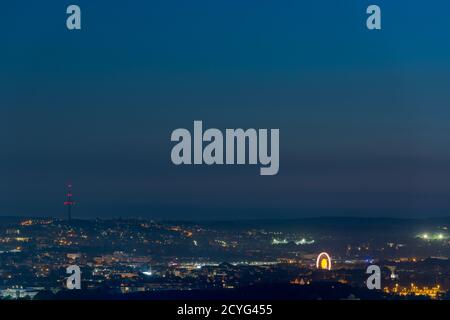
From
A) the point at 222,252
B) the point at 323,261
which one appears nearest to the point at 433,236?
the point at 323,261

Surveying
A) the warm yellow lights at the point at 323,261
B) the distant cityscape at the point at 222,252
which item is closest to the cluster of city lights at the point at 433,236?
the distant cityscape at the point at 222,252

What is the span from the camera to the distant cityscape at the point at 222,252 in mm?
31453

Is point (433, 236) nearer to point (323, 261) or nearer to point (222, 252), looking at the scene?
point (323, 261)

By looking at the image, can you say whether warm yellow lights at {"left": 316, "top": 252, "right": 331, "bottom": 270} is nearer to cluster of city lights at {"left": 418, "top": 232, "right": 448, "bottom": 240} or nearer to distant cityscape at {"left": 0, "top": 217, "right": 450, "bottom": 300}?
distant cityscape at {"left": 0, "top": 217, "right": 450, "bottom": 300}

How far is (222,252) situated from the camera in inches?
1388

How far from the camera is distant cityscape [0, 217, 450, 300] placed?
103 ft

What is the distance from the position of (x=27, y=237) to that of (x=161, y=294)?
27.0ft

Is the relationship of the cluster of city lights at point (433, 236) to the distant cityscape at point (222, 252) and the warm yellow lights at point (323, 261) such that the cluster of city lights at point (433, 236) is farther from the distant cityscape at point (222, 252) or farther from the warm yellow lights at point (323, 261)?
the warm yellow lights at point (323, 261)

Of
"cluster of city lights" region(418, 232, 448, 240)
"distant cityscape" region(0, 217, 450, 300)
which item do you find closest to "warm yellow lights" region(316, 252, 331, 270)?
"distant cityscape" region(0, 217, 450, 300)
